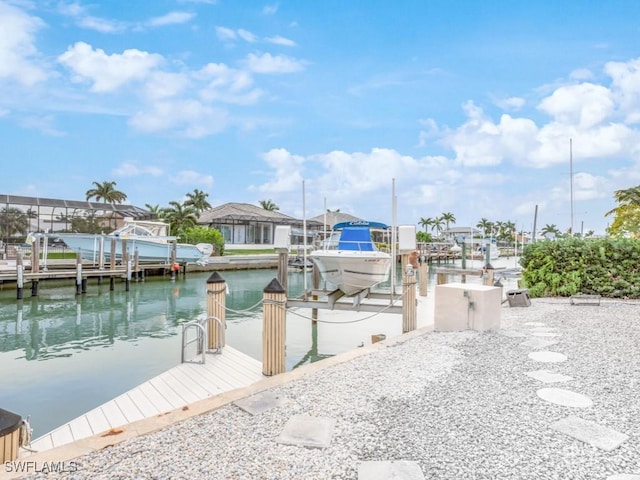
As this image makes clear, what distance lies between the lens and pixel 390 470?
8.52 feet

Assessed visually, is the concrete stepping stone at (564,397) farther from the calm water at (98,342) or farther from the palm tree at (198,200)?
the palm tree at (198,200)

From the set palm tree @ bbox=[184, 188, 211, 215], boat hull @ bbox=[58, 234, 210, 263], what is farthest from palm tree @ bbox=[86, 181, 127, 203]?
boat hull @ bbox=[58, 234, 210, 263]

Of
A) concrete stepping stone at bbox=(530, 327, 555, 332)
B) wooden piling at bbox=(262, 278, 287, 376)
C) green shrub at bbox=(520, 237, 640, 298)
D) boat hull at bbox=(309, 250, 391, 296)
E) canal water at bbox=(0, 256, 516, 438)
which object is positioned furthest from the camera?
green shrub at bbox=(520, 237, 640, 298)

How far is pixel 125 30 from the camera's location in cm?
1272

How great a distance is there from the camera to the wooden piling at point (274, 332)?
5586mm

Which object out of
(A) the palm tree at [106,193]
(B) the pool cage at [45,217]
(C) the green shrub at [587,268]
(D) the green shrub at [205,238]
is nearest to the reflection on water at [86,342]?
(C) the green shrub at [587,268]

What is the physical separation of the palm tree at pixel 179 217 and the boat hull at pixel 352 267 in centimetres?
3431

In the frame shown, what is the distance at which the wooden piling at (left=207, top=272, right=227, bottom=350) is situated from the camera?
21.8 ft

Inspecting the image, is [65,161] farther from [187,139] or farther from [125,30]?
[125,30]

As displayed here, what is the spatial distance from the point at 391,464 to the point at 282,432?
945 mm

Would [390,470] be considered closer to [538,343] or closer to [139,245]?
[538,343]

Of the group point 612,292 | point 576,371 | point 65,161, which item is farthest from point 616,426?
point 65,161

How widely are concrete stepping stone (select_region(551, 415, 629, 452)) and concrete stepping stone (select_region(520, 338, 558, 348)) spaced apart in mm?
2804

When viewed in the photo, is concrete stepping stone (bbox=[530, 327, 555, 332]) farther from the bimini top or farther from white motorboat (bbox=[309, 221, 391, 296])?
the bimini top
